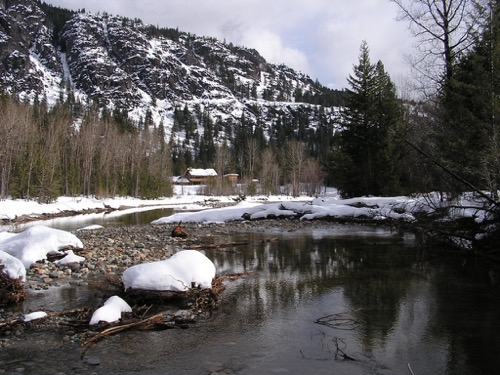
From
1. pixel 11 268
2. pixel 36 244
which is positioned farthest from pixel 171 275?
pixel 36 244

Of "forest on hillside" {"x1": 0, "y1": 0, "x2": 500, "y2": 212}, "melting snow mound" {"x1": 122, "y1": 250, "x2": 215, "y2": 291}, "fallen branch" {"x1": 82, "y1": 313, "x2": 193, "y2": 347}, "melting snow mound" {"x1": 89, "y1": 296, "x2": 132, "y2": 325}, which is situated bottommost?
"fallen branch" {"x1": 82, "y1": 313, "x2": 193, "y2": 347}

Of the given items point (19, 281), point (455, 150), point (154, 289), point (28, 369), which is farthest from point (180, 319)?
point (455, 150)

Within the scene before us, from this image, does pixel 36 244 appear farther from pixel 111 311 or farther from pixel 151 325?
pixel 151 325

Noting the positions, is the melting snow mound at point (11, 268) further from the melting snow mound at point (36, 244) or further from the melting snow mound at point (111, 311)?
the melting snow mound at point (111, 311)

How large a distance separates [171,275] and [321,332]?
332cm

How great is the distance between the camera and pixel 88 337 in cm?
632

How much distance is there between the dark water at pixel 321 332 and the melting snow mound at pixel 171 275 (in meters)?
0.77

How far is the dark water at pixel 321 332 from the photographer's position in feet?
17.7

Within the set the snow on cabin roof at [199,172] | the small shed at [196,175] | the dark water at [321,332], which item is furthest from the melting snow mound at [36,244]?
the small shed at [196,175]

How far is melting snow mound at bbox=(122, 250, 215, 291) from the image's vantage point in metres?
8.06

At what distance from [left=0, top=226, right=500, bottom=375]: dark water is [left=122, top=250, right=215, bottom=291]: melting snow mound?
0.77 meters

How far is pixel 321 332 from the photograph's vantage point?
6.61m

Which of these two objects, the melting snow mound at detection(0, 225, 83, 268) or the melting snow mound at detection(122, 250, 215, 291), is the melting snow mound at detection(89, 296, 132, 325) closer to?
the melting snow mound at detection(122, 250, 215, 291)

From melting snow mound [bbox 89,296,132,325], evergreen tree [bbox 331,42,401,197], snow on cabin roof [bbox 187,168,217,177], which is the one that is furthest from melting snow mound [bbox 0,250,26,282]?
snow on cabin roof [bbox 187,168,217,177]
